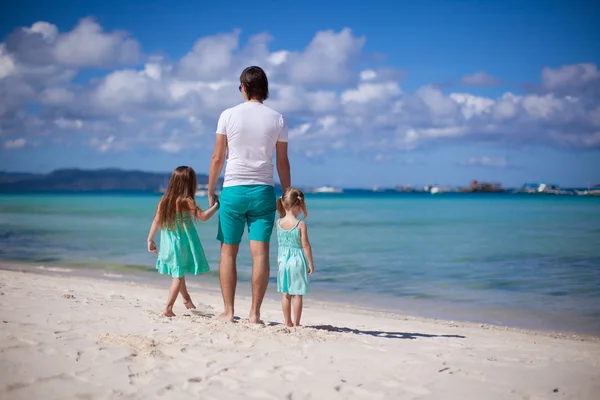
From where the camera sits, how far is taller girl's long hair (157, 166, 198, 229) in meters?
5.66

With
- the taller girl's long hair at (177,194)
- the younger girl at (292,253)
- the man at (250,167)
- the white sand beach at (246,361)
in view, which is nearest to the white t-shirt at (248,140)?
the man at (250,167)

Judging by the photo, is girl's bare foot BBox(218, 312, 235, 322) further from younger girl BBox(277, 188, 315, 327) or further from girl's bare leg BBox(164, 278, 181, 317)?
girl's bare leg BBox(164, 278, 181, 317)

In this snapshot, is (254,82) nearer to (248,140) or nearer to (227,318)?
(248,140)

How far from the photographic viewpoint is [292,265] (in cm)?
541

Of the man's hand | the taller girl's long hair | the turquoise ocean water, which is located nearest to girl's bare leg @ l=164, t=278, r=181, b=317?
the taller girl's long hair

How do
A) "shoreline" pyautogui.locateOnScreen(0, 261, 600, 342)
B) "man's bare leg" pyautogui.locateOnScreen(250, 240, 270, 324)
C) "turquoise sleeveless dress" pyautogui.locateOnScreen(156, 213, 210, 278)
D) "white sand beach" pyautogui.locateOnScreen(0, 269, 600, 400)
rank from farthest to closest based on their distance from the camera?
"shoreline" pyautogui.locateOnScreen(0, 261, 600, 342) < "turquoise sleeveless dress" pyautogui.locateOnScreen(156, 213, 210, 278) < "man's bare leg" pyautogui.locateOnScreen(250, 240, 270, 324) < "white sand beach" pyautogui.locateOnScreen(0, 269, 600, 400)

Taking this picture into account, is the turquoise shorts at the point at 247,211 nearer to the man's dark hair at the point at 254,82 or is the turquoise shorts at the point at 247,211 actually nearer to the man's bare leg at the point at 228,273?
the man's bare leg at the point at 228,273

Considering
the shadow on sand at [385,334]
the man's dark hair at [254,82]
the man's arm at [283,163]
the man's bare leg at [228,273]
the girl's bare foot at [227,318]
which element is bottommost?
the shadow on sand at [385,334]

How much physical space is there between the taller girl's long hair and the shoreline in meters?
1.63

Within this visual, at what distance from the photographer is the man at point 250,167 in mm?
4938

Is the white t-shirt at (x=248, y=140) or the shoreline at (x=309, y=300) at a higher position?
the white t-shirt at (x=248, y=140)

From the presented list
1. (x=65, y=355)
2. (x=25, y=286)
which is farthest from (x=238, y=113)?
(x=25, y=286)

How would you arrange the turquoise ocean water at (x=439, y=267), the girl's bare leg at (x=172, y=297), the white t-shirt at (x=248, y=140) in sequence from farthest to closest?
the turquoise ocean water at (x=439, y=267) → the girl's bare leg at (x=172, y=297) → the white t-shirt at (x=248, y=140)

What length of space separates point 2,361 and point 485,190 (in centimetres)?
19296
